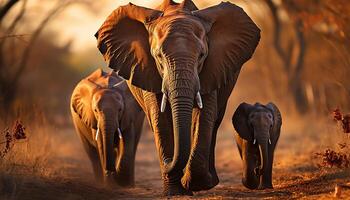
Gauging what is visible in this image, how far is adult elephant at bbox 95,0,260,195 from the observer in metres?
9.73

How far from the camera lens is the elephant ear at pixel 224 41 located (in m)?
10.5

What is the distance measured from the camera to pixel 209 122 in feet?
34.9

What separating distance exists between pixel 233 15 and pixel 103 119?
3230mm

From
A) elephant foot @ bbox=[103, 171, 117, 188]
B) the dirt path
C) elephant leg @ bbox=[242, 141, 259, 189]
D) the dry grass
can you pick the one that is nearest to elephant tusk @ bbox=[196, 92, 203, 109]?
the dirt path

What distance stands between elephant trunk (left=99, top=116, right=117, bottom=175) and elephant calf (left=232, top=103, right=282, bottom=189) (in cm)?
190

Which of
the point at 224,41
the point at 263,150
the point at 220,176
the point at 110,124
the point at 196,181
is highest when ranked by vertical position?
the point at 224,41

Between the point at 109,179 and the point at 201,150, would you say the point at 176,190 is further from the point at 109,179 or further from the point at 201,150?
the point at 109,179

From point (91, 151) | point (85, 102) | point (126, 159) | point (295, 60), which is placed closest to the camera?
point (126, 159)

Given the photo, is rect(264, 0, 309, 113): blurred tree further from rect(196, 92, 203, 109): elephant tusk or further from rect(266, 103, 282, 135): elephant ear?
rect(196, 92, 203, 109): elephant tusk

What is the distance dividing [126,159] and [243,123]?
83.4 inches

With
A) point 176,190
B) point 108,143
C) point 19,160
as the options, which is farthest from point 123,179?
point 176,190

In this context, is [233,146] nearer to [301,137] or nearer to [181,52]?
[301,137]

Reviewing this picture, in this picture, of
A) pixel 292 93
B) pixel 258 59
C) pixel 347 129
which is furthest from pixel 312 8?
pixel 347 129

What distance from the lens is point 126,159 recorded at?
13.5m
